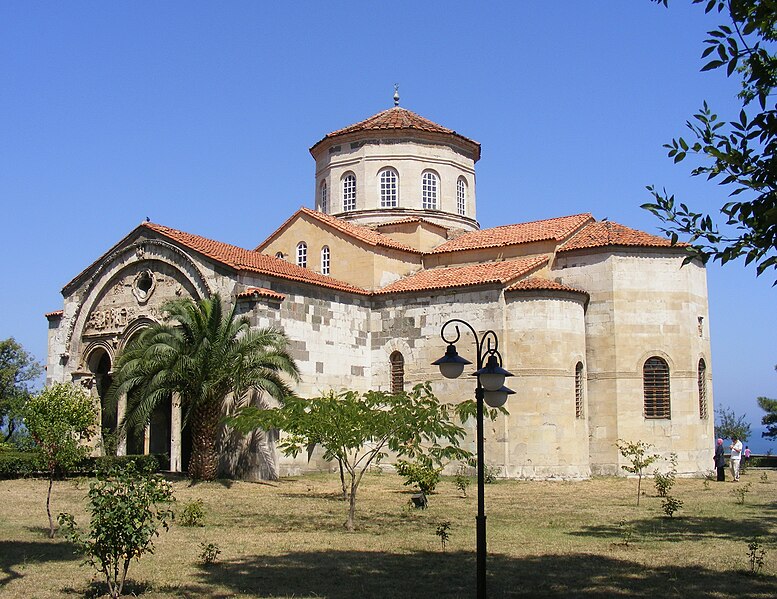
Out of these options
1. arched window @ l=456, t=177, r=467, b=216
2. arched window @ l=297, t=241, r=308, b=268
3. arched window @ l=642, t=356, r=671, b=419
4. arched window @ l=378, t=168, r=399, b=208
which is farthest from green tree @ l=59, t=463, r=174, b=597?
arched window @ l=456, t=177, r=467, b=216

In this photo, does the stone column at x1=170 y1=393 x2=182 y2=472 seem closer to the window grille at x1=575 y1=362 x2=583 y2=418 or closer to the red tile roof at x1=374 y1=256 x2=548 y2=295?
the red tile roof at x1=374 y1=256 x2=548 y2=295

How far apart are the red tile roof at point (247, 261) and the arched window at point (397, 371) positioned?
7.52 ft

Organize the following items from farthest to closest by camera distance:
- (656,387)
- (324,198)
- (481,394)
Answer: (324,198), (656,387), (481,394)

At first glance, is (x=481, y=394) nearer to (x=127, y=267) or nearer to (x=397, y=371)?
(x=397, y=371)

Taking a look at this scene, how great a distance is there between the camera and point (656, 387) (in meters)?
26.8

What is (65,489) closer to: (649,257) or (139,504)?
(139,504)

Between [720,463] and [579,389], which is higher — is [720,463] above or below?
below

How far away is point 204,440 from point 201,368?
6.78ft

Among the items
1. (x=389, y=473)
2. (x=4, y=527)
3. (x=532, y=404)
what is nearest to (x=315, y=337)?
(x=389, y=473)

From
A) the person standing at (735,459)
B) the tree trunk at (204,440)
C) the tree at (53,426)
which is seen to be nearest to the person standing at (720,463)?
the person standing at (735,459)

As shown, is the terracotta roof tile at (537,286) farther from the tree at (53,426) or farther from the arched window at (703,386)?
the tree at (53,426)

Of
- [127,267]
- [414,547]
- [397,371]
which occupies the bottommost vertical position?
[414,547]

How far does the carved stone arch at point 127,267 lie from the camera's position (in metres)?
25.8

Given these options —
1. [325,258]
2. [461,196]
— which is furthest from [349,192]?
[461,196]
